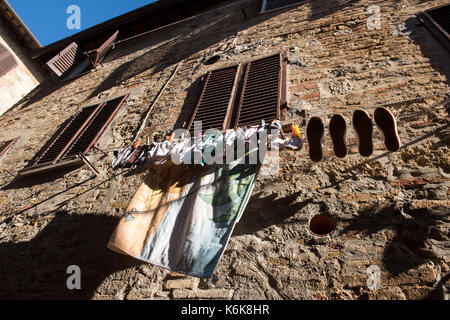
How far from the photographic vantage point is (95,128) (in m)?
5.16

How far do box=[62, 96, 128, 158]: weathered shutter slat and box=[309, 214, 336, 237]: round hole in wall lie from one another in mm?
3861

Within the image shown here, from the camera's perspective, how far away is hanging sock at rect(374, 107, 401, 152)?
229 centimetres

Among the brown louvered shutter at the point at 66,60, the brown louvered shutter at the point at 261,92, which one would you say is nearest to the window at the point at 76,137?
the brown louvered shutter at the point at 261,92

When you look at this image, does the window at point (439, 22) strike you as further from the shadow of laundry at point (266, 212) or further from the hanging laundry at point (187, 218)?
the hanging laundry at point (187, 218)

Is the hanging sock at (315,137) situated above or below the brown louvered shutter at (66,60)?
below

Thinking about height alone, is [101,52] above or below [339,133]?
above

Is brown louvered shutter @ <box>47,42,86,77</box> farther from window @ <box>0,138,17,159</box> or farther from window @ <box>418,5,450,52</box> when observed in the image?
window @ <box>418,5,450,52</box>

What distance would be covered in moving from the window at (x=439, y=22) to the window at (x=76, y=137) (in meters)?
5.22

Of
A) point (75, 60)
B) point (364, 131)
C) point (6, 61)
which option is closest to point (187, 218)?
point (364, 131)

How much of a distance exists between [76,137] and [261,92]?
358cm

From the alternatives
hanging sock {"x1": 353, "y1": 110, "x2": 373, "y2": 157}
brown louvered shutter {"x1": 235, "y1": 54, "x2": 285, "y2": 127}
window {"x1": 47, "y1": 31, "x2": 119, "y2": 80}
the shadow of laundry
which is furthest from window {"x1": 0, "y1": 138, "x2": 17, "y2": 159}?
hanging sock {"x1": 353, "y1": 110, "x2": 373, "y2": 157}

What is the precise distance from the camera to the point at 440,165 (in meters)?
2.44

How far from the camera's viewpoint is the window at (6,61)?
29.9ft

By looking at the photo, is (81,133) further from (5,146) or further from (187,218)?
(187,218)
